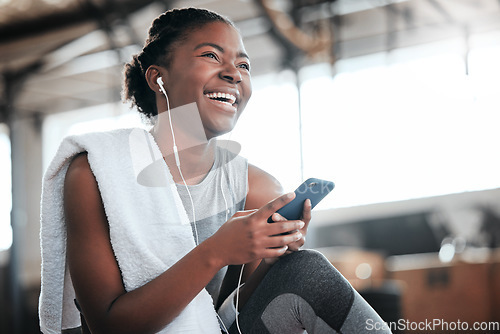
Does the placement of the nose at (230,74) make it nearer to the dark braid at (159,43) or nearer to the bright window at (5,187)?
the dark braid at (159,43)

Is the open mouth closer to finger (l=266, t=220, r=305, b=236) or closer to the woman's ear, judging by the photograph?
the woman's ear

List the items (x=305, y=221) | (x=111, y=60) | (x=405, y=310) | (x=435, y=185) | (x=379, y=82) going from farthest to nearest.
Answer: (x=435, y=185) → (x=111, y=60) → (x=379, y=82) → (x=405, y=310) → (x=305, y=221)

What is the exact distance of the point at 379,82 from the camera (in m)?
2.19

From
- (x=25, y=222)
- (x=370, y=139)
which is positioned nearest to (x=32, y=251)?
(x=25, y=222)

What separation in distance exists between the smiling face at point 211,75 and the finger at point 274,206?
209 mm

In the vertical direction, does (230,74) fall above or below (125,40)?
below

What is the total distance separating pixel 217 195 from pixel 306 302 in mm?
252

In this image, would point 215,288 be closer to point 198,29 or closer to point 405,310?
point 198,29

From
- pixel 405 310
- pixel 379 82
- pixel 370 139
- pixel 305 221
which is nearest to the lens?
pixel 305 221

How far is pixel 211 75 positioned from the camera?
76 cm

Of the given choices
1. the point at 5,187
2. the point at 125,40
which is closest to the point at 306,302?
the point at 125,40

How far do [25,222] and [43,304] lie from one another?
89.6 inches

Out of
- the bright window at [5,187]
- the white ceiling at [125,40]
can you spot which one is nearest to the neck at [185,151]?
the white ceiling at [125,40]

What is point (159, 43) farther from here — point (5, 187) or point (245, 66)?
point (5, 187)
